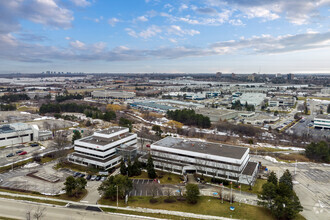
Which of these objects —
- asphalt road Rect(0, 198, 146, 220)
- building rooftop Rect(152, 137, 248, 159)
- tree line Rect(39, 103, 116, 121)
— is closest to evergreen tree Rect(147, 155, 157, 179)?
building rooftop Rect(152, 137, 248, 159)

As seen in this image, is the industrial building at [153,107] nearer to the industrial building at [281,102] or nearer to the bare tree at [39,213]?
the industrial building at [281,102]

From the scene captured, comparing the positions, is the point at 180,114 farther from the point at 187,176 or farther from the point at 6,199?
the point at 6,199

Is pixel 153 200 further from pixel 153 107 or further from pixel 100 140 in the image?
pixel 153 107

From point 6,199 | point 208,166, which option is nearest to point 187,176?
point 208,166

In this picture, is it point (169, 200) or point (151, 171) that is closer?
point (169, 200)

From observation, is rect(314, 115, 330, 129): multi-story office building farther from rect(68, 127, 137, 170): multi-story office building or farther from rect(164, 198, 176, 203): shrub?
rect(164, 198, 176, 203): shrub

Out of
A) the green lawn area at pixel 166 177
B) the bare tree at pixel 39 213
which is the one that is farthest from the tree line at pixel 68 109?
the bare tree at pixel 39 213

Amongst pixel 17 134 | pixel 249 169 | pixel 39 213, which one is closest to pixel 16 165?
pixel 17 134
